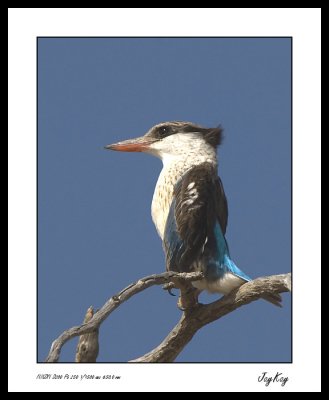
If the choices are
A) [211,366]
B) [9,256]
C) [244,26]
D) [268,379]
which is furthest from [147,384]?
[244,26]

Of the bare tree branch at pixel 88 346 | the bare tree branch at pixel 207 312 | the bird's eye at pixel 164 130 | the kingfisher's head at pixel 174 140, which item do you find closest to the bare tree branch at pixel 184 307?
the bare tree branch at pixel 207 312

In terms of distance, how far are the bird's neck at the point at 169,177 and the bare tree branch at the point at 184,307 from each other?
685mm

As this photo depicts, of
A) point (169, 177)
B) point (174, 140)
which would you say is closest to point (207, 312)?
point (169, 177)

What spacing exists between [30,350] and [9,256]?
84 cm

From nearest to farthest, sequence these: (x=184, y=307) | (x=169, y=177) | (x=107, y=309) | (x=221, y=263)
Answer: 1. (x=107, y=309)
2. (x=221, y=263)
3. (x=184, y=307)
4. (x=169, y=177)

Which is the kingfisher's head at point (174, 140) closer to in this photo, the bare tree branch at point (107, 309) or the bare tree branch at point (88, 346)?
the bare tree branch at point (107, 309)

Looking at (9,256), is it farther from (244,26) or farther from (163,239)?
(244,26)

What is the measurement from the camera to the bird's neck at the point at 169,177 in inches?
279

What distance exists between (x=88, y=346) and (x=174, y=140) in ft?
6.93

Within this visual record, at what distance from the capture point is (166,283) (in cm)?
664

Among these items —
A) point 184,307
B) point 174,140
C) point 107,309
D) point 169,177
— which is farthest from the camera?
point 174,140

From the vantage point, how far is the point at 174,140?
→ 7355 mm
